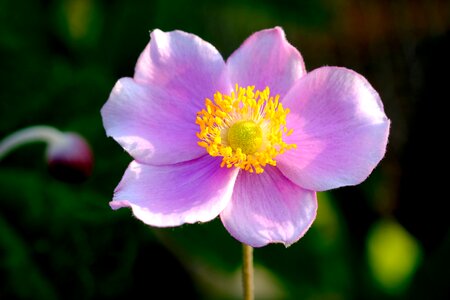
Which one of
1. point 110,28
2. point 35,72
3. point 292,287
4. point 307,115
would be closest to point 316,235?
point 292,287

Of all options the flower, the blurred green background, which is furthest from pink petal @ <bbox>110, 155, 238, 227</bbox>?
the blurred green background

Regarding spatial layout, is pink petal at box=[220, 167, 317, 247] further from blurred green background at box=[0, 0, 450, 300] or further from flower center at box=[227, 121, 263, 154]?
blurred green background at box=[0, 0, 450, 300]

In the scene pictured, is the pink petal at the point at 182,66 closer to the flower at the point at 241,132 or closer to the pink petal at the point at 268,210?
the flower at the point at 241,132

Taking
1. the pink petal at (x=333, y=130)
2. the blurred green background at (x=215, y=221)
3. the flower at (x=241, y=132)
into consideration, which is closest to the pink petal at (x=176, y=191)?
the flower at (x=241, y=132)

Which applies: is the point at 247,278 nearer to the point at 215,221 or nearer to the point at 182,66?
the point at 182,66

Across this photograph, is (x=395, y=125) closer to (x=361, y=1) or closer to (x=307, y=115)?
A: (x=361, y=1)

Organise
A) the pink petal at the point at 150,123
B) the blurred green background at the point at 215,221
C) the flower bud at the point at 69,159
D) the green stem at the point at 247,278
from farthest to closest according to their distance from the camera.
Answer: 1. the blurred green background at the point at 215,221
2. the flower bud at the point at 69,159
3. the pink petal at the point at 150,123
4. the green stem at the point at 247,278
